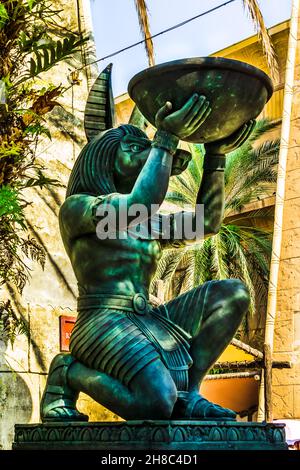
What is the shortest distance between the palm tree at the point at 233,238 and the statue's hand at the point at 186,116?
13.6 metres

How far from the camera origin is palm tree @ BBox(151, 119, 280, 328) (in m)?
18.3

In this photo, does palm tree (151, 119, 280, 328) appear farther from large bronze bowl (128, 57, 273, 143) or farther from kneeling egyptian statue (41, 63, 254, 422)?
large bronze bowl (128, 57, 273, 143)

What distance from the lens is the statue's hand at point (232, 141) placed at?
4.61 m

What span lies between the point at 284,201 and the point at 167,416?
1185cm

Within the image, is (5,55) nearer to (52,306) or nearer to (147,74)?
(52,306)

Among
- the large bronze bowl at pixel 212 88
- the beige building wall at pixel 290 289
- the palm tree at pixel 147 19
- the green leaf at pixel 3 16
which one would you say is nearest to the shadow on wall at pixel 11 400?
the green leaf at pixel 3 16

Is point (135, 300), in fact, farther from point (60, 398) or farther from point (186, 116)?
point (186, 116)

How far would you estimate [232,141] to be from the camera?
466 centimetres

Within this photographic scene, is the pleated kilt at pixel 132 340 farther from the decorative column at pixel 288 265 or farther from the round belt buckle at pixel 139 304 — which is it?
the decorative column at pixel 288 265

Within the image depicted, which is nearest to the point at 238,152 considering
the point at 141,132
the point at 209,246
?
the point at 209,246

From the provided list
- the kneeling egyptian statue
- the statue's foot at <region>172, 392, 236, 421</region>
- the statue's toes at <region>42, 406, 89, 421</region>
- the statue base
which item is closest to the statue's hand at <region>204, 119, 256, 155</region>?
the kneeling egyptian statue

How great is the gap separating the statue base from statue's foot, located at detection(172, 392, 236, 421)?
134 millimetres

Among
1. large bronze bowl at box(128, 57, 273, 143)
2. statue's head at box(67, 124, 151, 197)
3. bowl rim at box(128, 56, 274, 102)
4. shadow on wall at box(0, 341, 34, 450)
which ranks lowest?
shadow on wall at box(0, 341, 34, 450)

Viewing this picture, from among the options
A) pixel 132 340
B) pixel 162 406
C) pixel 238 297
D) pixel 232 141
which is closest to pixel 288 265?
pixel 232 141
